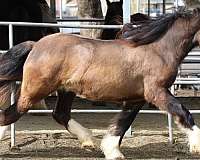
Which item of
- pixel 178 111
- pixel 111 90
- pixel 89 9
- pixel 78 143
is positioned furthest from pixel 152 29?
pixel 89 9

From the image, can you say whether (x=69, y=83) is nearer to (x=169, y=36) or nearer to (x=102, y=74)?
(x=102, y=74)

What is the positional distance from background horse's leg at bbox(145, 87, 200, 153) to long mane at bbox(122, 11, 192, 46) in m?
0.54

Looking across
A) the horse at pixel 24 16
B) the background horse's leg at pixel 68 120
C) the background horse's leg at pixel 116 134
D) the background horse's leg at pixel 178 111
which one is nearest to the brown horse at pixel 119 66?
the background horse's leg at pixel 178 111

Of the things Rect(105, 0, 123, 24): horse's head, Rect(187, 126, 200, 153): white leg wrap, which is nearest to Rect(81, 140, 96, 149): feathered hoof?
Rect(187, 126, 200, 153): white leg wrap

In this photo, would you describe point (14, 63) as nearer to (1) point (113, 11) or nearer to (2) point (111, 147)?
(2) point (111, 147)

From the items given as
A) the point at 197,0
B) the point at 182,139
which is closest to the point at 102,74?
the point at 182,139

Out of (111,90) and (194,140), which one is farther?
(111,90)

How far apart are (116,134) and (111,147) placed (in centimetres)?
15

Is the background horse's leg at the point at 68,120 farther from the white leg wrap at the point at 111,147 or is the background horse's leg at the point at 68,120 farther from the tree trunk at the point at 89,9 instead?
the tree trunk at the point at 89,9

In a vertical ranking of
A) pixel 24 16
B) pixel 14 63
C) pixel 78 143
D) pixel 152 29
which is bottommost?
pixel 78 143

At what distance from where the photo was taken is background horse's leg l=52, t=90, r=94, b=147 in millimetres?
5957

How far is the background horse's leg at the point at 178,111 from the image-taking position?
5289 mm

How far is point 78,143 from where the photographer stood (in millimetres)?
7055

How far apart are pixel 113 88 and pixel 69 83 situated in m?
0.42
